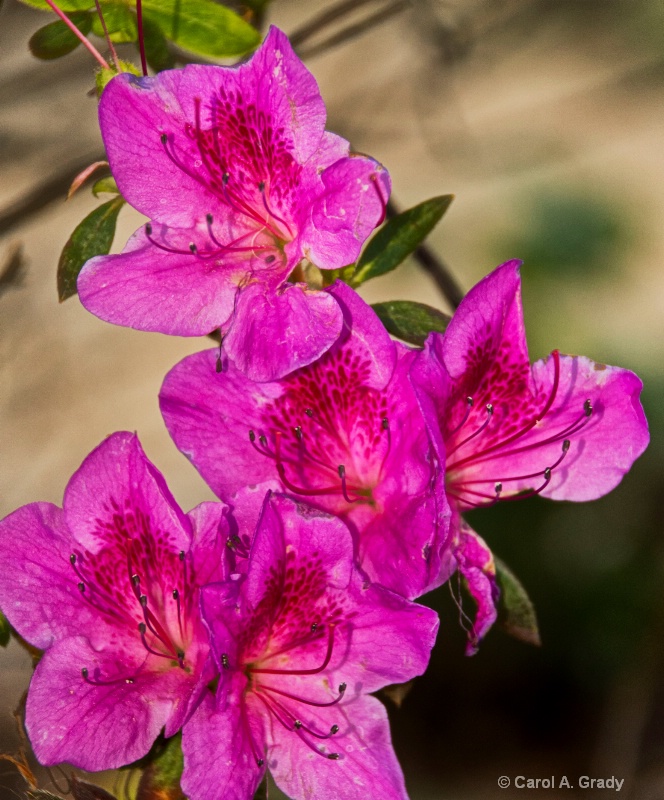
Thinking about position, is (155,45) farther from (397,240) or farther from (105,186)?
(397,240)

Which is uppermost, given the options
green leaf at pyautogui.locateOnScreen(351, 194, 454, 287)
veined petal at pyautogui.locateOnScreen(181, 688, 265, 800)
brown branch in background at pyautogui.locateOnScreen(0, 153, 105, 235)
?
brown branch in background at pyautogui.locateOnScreen(0, 153, 105, 235)

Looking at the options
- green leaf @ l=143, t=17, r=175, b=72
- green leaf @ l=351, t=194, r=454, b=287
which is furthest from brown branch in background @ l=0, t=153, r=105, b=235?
green leaf @ l=351, t=194, r=454, b=287

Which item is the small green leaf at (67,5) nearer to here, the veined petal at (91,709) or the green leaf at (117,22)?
the green leaf at (117,22)

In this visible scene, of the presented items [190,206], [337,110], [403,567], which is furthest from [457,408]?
[337,110]

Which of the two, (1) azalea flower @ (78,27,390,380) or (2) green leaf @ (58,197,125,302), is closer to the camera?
(1) azalea flower @ (78,27,390,380)

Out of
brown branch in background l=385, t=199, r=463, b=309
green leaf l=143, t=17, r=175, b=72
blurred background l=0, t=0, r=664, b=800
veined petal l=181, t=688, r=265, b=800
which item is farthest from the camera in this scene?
blurred background l=0, t=0, r=664, b=800

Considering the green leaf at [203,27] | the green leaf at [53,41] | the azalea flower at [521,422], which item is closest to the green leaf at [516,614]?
the azalea flower at [521,422]

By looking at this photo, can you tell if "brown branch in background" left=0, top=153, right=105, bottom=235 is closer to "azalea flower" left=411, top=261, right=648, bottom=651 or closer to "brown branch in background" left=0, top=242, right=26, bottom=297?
"brown branch in background" left=0, top=242, right=26, bottom=297
